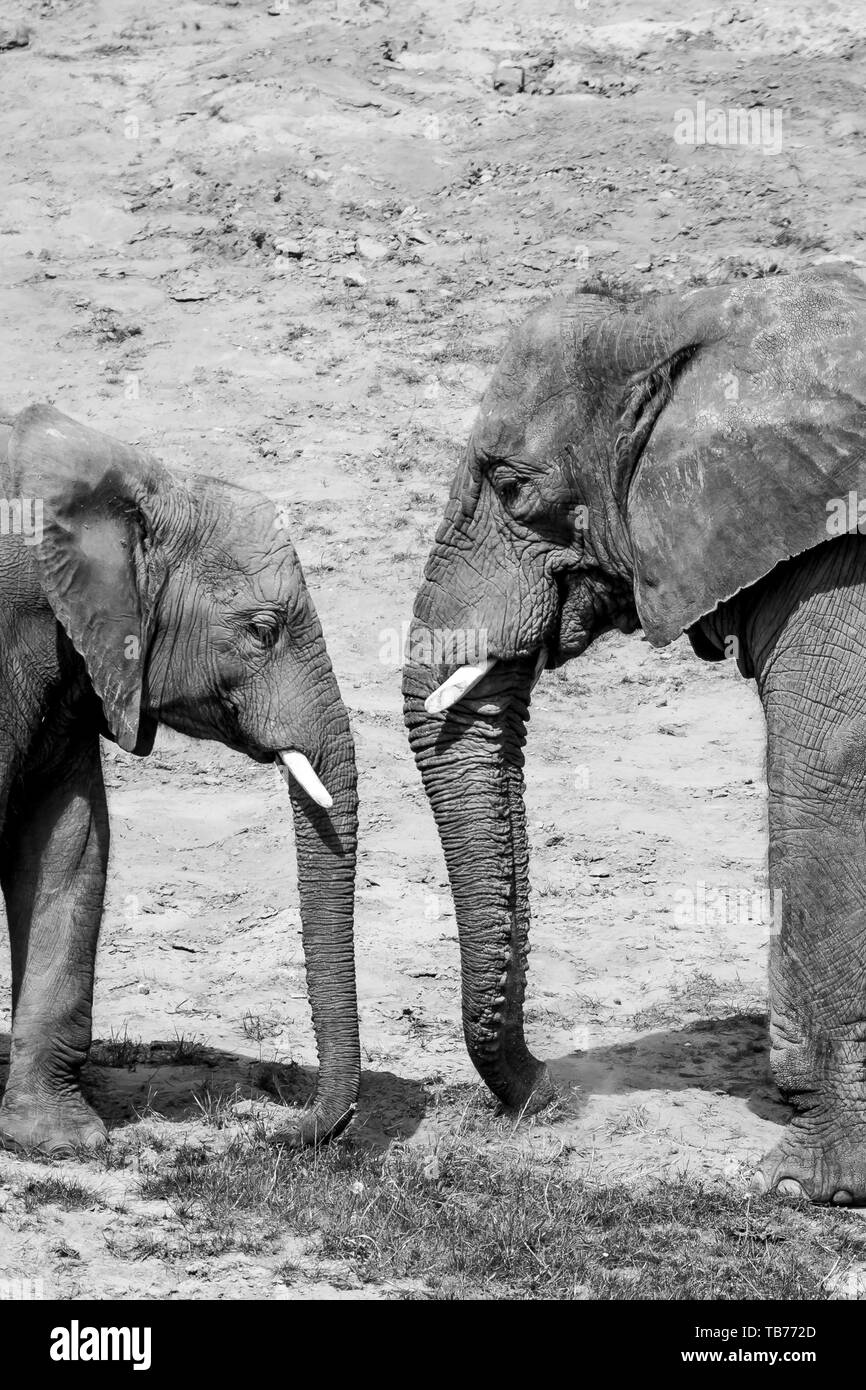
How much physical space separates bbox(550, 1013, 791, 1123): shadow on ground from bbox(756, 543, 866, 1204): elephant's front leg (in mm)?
917

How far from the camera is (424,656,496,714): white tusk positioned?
781 centimetres

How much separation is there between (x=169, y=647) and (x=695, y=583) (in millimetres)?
1910

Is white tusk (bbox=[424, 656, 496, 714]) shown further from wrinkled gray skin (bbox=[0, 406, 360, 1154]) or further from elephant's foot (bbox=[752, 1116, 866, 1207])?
elephant's foot (bbox=[752, 1116, 866, 1207])

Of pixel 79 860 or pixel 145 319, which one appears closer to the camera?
pixel 79 860

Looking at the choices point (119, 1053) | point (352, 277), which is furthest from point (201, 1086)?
point (352, 277)

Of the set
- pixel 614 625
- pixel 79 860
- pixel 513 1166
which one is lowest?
pixel 513 1166

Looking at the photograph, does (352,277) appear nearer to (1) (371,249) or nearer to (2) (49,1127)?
(1) (371,249)

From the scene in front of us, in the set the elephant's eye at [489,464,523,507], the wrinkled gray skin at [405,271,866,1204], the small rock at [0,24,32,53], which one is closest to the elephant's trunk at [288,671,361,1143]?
the wrinkled gray skin at [405,271,866,1204]

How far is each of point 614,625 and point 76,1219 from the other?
3.00 metres

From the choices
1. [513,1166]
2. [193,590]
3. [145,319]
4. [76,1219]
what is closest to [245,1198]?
[76,1219]

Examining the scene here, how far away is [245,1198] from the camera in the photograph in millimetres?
7172

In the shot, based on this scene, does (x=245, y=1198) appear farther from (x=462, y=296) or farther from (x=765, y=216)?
(x=765, y=216)

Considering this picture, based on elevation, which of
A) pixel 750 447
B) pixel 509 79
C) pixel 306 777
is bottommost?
pixel 306 777

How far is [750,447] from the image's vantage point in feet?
24.3
